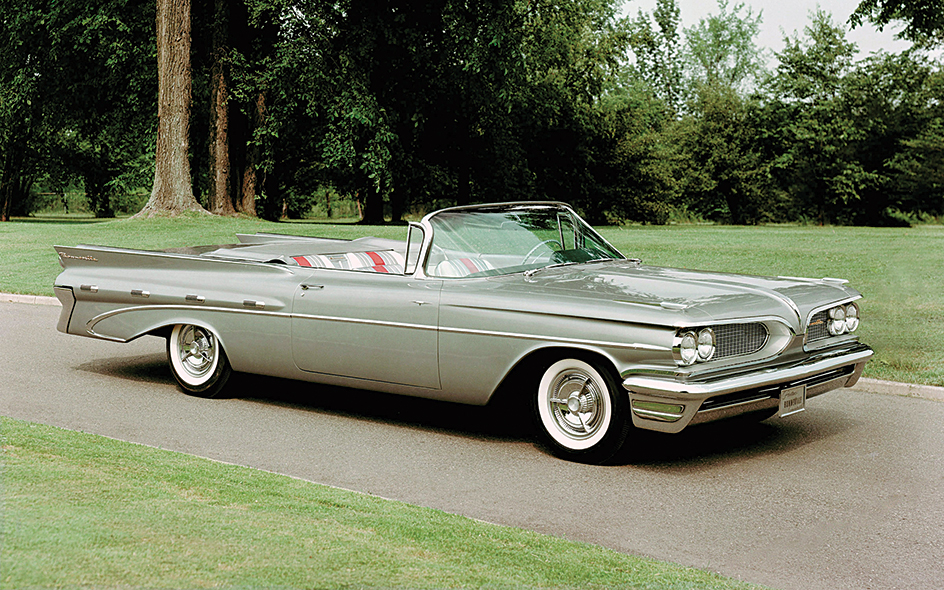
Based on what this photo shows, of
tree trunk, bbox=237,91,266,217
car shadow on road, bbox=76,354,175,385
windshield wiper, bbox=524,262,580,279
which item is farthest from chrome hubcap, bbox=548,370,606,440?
tree trunk, bbox=237,91,266,217

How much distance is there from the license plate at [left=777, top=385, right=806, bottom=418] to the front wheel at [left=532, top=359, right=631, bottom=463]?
0.93 m

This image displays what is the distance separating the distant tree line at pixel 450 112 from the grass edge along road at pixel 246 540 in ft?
54.4

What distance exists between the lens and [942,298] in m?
13.7

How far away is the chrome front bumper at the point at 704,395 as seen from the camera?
16.7 feet

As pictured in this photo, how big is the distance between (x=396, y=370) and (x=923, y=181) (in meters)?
56.2

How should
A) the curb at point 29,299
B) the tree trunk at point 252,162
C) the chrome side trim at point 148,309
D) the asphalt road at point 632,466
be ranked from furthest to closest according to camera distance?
the tree trunk at point 252,162, the curb at point 29,299, the chrome side trim at point 148,309, the asphalt road at point 632,466

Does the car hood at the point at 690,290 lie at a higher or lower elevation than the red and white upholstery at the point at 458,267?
lower

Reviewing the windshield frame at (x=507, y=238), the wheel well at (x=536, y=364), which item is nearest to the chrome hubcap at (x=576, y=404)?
the wheel well at (x=536, y=364)

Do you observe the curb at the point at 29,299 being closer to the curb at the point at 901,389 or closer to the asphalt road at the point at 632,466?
the asphalt road at the point at 632,466

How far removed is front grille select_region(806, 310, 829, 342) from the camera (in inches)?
234

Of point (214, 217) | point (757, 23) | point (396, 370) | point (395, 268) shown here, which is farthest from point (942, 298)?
point (757, 23)

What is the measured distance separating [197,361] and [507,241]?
2.69m

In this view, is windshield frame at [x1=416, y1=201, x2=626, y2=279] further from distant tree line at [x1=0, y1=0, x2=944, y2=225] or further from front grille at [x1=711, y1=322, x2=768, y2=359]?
distant tree line at [x1=0, y1=0, x2=944, y2=225]

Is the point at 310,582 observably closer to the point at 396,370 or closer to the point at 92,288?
the point at 396,370
